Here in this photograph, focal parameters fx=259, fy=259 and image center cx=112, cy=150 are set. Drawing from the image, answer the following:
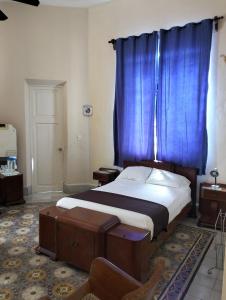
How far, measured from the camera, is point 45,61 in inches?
189

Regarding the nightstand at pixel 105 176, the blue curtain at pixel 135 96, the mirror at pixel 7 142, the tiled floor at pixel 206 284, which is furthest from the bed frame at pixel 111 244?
the mirror at pixel 7 142

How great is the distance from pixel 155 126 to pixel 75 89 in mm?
1779

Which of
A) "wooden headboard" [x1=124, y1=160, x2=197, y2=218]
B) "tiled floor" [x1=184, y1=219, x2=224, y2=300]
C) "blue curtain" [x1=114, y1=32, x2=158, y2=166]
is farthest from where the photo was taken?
"blue curtain" [x1=114, y1=32, x2=158, y2=166]

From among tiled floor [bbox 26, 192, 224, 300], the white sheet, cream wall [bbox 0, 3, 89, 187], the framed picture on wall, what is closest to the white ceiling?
cream wall [bbox 0, 3, 89, 187]

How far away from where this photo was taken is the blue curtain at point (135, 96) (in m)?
4.20

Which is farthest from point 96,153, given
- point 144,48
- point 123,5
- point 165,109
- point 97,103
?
point 123,5

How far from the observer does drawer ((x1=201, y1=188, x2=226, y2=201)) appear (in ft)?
11.2

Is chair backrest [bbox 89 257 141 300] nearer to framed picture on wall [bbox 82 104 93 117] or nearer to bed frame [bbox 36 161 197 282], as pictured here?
bed frame [bbox 36 161 197 282]

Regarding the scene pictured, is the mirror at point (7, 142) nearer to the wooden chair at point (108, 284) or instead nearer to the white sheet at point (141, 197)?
the white sheet at point (141, 197)

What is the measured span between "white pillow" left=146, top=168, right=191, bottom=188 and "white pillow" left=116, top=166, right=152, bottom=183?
10 centimetres

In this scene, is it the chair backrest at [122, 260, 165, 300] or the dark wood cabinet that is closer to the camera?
the chair backrest at [122, 260, 165, 300]

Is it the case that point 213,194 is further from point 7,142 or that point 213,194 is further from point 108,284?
point 7,142

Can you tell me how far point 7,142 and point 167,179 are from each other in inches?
111

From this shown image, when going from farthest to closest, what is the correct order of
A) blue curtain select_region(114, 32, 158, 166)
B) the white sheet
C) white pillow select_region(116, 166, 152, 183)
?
blue curtain select_region(114, 32, 158, 166)
white pillow select_region(116, 166, 152, 183)
the white sheet
